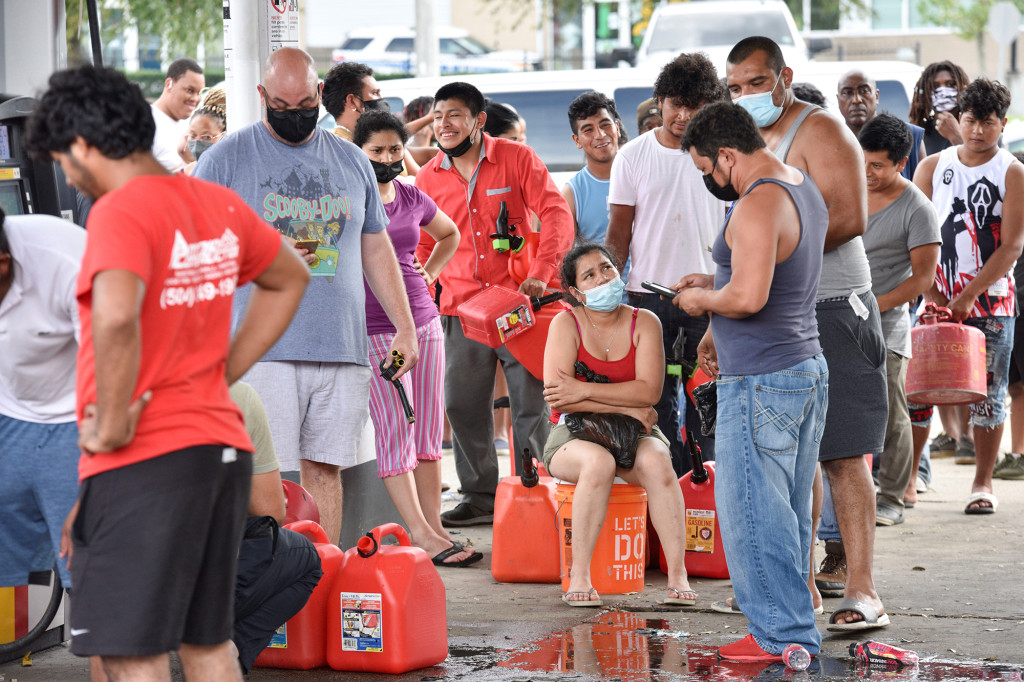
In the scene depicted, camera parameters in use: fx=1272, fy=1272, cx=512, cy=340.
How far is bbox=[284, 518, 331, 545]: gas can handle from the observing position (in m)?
4.41

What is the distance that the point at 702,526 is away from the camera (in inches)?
222

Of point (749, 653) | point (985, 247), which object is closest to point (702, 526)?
point (749, 653)

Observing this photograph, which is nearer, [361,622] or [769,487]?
[769,487]

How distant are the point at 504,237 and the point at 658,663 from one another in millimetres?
2792

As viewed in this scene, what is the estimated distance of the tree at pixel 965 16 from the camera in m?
30.2

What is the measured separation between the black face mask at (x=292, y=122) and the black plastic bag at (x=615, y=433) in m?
1.70

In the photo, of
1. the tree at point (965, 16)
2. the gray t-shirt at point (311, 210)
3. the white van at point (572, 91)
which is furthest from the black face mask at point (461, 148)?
the tree at point (965, 16)

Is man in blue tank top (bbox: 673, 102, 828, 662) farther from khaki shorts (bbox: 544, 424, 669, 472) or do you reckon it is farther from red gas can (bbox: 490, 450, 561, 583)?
red gas can (bbox: 490, 450, 561, 583)

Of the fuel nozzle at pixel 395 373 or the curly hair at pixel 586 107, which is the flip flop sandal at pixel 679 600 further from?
the curly hair at pixel 586 107

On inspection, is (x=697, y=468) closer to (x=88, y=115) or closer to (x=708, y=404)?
(x=708, y=404)

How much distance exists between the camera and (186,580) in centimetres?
279

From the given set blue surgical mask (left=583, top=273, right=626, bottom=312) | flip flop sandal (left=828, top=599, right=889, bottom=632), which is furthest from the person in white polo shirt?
flip flop sandal (left=828, top=599, right=889, bottom=632)

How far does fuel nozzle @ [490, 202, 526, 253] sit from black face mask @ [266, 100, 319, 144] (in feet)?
6.60

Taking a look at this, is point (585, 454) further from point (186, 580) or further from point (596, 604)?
point (186, 580)
